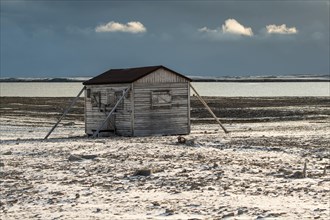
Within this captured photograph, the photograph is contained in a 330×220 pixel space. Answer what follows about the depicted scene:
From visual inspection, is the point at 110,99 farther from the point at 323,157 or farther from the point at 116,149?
the point at 323,157

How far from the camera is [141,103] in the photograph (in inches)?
1151

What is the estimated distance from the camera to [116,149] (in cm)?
2248

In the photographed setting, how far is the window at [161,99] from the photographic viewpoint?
29609 millimetres

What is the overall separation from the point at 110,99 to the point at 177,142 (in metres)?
6.89

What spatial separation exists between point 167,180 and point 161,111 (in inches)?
586

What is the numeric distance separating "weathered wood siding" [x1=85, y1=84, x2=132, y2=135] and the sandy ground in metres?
4.10

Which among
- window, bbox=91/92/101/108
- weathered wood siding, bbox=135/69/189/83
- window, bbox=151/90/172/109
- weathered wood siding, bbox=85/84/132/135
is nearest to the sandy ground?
weathered wood siding, bbox=85/84/132/135

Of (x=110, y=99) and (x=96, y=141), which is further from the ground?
(x=110, y=99)

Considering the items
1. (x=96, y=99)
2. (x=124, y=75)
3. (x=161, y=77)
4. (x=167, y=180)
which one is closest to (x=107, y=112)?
(x=96, y=99)

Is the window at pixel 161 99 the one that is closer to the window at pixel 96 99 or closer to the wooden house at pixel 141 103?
the wooden house at pixel 141 103

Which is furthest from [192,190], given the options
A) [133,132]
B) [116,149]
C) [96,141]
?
[133,132]

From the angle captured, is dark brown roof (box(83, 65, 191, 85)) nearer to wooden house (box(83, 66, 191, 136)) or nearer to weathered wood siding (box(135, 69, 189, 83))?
wooden house (box(83, 66, 191, 136))

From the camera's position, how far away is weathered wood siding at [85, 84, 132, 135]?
2933 centimetres

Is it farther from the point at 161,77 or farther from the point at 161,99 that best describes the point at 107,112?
the point at 161,77
